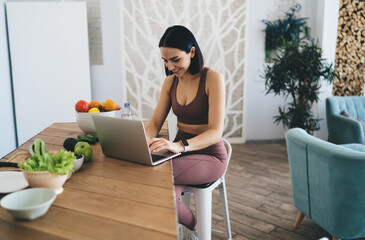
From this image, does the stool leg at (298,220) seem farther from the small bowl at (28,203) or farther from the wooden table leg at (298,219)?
the small bowl at (28,203)

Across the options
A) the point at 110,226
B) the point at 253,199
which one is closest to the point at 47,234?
the point at 110,226

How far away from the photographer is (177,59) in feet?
5.64

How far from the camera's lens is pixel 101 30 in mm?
4258

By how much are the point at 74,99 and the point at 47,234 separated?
3484mm

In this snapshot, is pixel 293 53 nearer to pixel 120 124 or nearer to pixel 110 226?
pixel 120 124

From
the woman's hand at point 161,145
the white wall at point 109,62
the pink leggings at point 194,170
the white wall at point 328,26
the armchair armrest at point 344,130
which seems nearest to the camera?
the woman's hand at point 161,145

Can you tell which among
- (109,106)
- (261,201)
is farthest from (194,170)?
(261,201)

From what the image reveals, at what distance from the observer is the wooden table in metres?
0.79

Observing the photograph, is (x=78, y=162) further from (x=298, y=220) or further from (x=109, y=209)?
(x=298, y=220)

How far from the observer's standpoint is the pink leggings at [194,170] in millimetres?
1494

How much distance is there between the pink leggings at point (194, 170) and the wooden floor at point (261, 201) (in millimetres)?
773

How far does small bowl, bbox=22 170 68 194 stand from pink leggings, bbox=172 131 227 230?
1.97ft

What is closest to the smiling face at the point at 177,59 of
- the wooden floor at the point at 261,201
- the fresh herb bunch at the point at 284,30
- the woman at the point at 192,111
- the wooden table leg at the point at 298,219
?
the woman at the point at 192,111

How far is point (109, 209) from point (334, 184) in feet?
4.74
